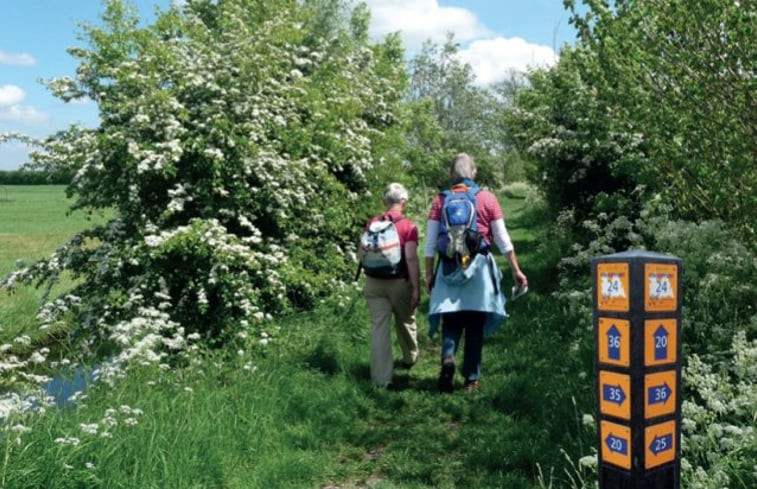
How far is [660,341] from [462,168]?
12.8 ft

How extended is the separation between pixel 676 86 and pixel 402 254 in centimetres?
286

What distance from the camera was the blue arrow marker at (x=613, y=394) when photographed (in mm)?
2457

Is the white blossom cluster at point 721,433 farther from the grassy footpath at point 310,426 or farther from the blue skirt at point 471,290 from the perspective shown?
the blue skirt at point 471,290

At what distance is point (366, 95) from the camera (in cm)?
1254

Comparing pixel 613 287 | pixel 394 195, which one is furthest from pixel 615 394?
pixel 394 195

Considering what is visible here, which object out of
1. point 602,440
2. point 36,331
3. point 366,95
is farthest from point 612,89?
point 36,331

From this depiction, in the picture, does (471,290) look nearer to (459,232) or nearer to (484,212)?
(459,232)

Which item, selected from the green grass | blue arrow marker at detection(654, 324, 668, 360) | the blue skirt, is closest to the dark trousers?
the blue skirt

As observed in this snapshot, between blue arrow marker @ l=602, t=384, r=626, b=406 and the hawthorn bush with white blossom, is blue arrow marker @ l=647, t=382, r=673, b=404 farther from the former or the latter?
the hawthorn bush with white blossom

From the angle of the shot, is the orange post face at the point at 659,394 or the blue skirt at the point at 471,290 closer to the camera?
the orange post face at the point at 659,394

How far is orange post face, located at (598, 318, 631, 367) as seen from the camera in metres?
2.42

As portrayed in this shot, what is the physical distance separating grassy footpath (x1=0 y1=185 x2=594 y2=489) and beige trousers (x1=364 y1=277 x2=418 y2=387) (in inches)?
9.0

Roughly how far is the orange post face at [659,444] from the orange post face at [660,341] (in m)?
0.25

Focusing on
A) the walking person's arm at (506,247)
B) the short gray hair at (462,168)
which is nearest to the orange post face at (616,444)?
the walking person's arm at (506,247)
